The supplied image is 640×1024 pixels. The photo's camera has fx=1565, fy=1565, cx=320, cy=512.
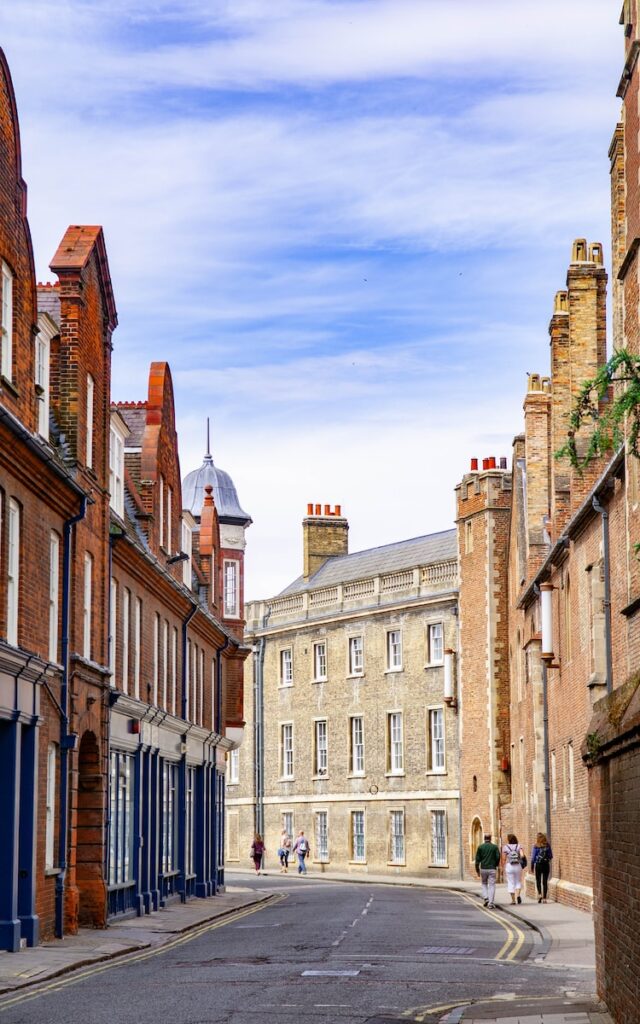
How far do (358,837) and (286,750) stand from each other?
22.7 ft

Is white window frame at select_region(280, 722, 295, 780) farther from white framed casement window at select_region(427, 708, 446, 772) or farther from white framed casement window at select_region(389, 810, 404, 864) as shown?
white framed casement window at select_region(427, 708, 446, 772)

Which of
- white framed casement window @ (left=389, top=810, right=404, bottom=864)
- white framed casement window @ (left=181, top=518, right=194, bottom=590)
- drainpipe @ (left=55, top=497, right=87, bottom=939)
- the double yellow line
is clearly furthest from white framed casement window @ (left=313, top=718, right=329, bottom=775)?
drainpipe @ (left=55, top=497, right=87, bottom=939)

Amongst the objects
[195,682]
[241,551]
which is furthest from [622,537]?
[241,551]

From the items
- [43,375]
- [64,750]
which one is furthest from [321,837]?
[43,375]

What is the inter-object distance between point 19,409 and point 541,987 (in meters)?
11.5

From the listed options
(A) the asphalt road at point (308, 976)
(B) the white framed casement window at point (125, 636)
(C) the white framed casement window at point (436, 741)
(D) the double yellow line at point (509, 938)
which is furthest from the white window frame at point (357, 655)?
(A) the asphalt road at point (308, 976)

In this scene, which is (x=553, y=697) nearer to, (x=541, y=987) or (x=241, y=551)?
(x=241, y=551)

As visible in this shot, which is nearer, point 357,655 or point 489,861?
point 489,861

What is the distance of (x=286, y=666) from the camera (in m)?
68.4

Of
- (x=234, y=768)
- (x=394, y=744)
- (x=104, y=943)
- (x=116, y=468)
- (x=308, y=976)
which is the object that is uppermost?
(x=116, y=468)

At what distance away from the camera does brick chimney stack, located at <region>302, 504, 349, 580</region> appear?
242 ft

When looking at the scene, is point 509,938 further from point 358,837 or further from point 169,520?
point 358,837

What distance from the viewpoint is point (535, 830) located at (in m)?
42.9

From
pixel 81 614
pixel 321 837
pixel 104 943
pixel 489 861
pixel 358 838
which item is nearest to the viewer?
pixel 104 943
